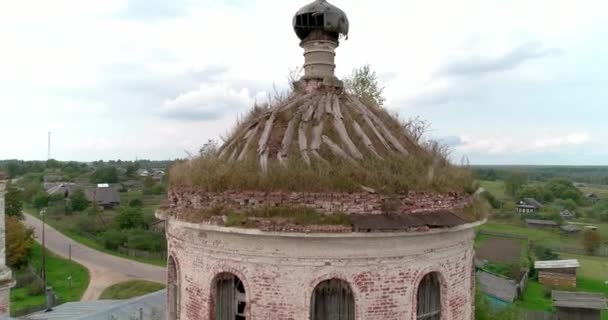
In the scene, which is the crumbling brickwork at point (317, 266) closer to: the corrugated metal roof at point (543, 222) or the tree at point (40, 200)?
the tree at point (40, 200)

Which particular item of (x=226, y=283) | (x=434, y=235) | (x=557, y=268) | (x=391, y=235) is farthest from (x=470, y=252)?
(x=557, y=268)

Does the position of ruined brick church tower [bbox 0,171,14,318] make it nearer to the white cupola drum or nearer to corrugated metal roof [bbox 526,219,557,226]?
the white cupola drum

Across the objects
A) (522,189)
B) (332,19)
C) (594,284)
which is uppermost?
(332,19)

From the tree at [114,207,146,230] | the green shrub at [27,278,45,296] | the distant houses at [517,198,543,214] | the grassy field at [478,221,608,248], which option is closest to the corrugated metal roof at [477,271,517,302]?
the grassy field at [478,221,608,248]

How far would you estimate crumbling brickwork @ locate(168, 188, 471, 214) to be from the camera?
596 centimetres

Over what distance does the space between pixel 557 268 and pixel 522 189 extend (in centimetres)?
5165

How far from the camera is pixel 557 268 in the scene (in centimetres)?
3534

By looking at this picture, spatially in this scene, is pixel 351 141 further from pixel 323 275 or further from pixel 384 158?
pixel 323 275

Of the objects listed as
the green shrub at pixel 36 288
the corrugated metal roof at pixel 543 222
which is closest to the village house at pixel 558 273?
the corrugated metal roof at pixel 543 222

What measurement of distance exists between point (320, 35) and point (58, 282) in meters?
30.2

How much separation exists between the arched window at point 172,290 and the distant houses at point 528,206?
72.7 m

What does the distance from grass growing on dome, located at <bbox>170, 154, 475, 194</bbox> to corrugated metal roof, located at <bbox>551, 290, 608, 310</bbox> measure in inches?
872

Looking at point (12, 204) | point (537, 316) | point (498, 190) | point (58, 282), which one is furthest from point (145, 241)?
point (498, 190)

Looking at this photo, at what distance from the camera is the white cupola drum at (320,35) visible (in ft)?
26.1
